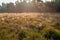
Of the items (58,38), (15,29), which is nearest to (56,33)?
(58,38)

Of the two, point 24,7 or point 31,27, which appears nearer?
point 31,27

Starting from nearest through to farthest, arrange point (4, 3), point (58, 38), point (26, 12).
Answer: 1. point (58, 38)
2. point (26, 12)
3. point (4, 3)

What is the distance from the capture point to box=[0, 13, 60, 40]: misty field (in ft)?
13.4

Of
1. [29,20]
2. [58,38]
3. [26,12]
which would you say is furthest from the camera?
[26,12]

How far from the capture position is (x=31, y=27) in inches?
175

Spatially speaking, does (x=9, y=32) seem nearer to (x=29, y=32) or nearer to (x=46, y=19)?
(x=29, y=32)

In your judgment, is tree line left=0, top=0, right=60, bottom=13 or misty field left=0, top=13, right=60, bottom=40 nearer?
misty field left=0, top=13, right=60, bottom=40

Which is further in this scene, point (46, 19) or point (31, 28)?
point (46, 19)

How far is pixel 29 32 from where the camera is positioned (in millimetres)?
4207

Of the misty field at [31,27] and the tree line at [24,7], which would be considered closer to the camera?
the misty field at [31,27]

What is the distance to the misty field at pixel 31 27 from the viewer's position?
407 centimetres

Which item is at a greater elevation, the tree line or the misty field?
the tree line

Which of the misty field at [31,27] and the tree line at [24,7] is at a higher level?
the tree line at [24,7]

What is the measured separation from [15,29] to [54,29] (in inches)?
29.0
